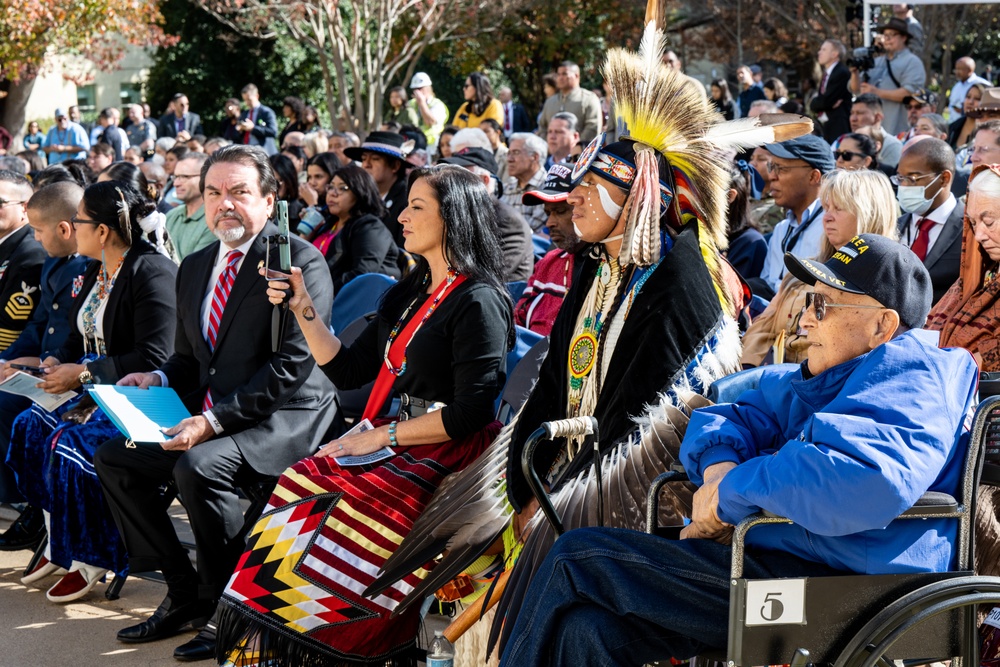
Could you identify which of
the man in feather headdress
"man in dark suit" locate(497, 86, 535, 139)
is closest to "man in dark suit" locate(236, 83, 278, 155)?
"man in dark suit" locate(497, 86, 535, 139)

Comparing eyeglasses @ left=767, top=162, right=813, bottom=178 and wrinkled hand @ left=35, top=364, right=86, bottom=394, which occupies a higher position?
eyeglasses @ left=767, top=162, right=813, bottom=178

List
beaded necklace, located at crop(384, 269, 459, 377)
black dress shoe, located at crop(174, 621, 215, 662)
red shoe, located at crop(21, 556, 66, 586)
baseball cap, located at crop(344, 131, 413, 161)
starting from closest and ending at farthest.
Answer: beaded necklace, located at crop(384, 269, 459, 377), black dress shoe, located at crop(174, 621, 215, 662), red shoe, located at crop(21, 556, 66, 586), baseball cap, located at crop(344, 131, 413, 161)

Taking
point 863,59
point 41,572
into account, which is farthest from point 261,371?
point 863,59

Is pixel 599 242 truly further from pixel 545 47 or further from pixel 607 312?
pixel 545 47

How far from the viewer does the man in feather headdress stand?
3453mm

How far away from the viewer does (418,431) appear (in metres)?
4.05

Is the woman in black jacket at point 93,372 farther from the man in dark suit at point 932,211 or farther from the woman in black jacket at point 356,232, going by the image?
the man in dark suit at point 932,211

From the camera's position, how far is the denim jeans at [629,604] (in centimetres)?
273

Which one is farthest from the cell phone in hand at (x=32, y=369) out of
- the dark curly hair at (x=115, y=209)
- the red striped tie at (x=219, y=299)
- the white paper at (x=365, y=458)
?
the white paper at (x=365, y=458)

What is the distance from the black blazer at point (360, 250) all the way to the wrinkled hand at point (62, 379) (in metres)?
1.77

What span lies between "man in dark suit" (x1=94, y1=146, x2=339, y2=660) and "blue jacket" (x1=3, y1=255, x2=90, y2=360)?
48.1 inches

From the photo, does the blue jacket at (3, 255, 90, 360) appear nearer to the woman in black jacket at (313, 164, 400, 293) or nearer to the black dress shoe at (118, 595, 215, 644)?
the woman in black jacket at (313, 164, 400, 293)

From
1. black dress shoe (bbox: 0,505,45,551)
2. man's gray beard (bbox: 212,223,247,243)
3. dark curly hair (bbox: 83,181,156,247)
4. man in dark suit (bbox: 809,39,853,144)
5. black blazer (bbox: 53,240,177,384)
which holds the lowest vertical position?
black dress shoe (bbox: 0,505,45,551)

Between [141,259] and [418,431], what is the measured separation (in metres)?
2.04
